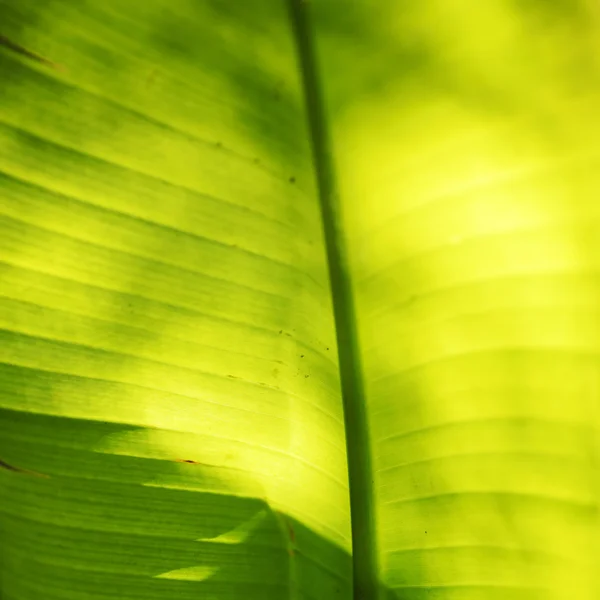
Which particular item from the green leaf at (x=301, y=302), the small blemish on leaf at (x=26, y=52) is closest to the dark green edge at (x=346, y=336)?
the green leaf at (x=301, y=302)

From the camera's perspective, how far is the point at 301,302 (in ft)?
1.22

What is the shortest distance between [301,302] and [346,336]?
38mm

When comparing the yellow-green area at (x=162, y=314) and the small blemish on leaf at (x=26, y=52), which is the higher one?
the small blemish on leaf at (x=26, y=52)

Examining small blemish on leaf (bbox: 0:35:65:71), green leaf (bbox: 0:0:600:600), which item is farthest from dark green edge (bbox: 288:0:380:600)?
small blemish on leaf (bbox: 0:35:65:71)

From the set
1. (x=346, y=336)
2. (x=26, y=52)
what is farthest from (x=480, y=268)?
(x=26, y=52)

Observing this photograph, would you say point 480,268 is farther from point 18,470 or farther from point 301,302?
point 18,470

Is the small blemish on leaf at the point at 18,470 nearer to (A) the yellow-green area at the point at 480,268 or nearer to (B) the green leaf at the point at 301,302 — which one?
(B) the green leaf at the point at 301,302

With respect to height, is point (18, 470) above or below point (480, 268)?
below

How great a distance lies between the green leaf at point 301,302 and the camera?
1.09ft

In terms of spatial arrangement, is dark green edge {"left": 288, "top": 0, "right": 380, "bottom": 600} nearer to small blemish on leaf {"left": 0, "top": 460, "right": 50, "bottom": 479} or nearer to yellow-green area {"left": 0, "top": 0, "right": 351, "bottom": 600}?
yellow-green area {"left": 0, "top": 0, "right": 351, "bottom": 600}

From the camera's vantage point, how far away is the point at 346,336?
1.27ft

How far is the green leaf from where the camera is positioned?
0.33 meters

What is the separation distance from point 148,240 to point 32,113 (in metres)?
0.09

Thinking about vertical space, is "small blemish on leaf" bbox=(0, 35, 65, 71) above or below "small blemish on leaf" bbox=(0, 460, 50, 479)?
above
